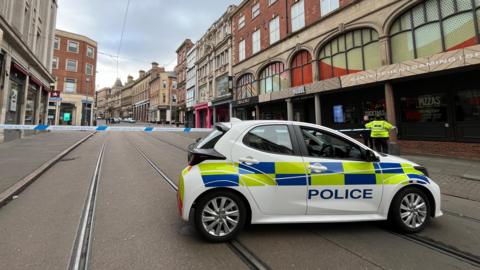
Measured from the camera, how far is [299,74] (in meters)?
17.8

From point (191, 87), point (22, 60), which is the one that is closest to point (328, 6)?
point (22, 60)

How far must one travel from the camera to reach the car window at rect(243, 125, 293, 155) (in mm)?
3311

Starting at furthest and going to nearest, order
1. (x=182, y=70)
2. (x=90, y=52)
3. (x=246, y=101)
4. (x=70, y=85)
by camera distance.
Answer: (x=182, y=70), (x=90, y=52), (x=70, y=85), (x=246, y=101)

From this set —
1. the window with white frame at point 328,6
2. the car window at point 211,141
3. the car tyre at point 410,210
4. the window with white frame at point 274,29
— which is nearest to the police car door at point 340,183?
the car tyre at point 410,210

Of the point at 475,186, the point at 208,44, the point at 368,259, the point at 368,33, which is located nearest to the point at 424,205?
the point at 368,259

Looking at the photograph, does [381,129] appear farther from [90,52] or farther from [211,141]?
[90,52]

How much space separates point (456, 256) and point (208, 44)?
3491cm

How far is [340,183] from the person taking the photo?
327 centimetres

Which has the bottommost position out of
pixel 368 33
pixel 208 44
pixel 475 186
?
pixel 475 186

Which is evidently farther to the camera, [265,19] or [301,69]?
[265,19]

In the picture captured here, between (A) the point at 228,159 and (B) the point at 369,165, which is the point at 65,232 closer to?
(A) the point at 228,159

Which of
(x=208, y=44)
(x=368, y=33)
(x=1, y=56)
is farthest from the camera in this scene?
(x=208, y=44)

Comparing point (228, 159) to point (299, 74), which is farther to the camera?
point (299, 74)

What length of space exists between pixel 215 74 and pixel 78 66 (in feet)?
85.6
